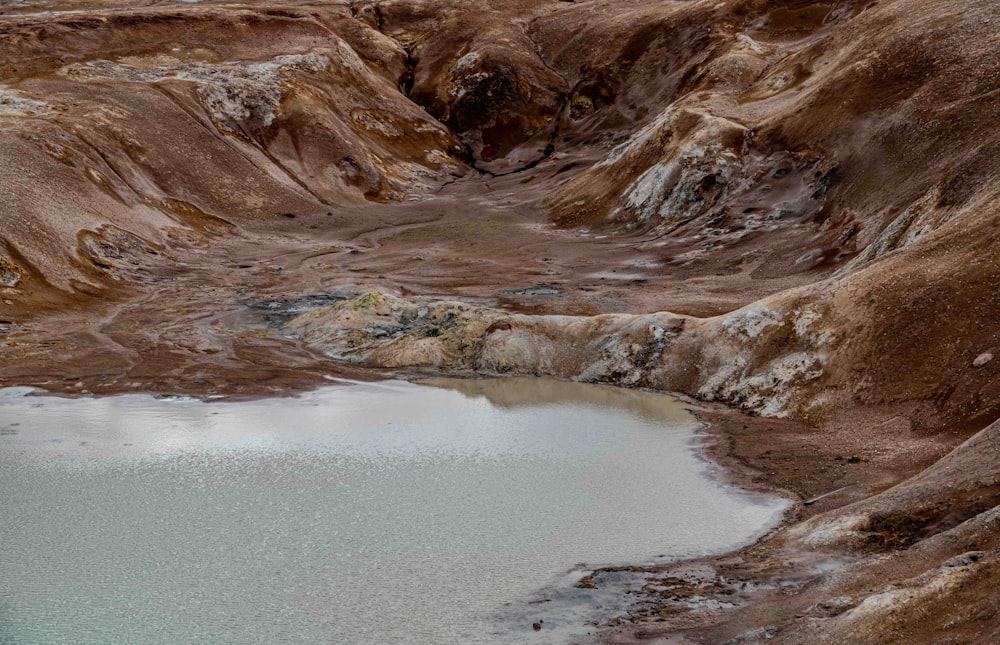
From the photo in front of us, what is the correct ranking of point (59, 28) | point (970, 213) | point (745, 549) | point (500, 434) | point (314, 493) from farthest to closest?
point (59, 28)
point (970, 213)
point (500, 434)
point (314, 493)
point (745, 549)

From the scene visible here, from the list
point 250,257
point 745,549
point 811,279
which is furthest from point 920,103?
point 250,257

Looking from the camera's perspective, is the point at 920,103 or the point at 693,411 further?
Answer: the point at 920,103

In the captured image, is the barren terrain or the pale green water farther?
the barren terrain

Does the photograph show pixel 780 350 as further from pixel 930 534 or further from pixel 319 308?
pixel 319 308

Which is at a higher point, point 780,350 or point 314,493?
point 780,350

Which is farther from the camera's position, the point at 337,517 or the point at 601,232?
the point at 601,232
